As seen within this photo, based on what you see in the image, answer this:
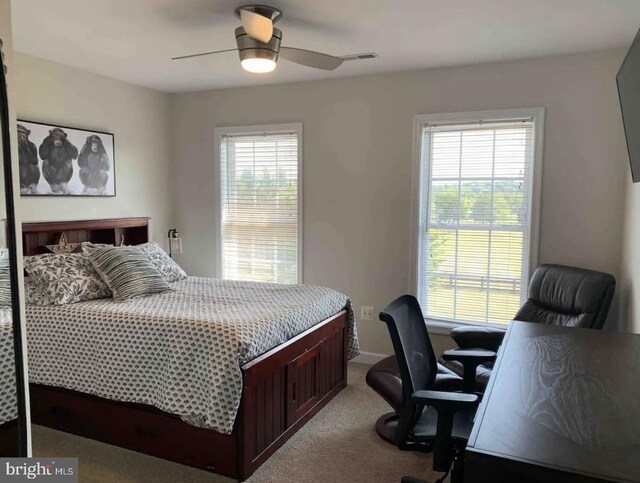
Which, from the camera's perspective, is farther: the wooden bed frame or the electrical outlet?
the electrical outlet

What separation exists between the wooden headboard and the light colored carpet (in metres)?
1.31

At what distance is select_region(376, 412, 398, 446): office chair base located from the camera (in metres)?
2.93

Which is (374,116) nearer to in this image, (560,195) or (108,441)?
(560,195)

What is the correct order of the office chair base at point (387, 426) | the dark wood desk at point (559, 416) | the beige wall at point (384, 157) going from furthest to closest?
the beige wall at point (384, 157)
the office chair base at point (387, 426)
the dark wood desk at point (559, 416)

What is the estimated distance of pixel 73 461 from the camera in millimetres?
2506

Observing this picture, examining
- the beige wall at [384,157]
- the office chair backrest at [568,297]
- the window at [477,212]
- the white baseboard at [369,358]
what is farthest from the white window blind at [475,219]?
the white baseboard at [369,358]

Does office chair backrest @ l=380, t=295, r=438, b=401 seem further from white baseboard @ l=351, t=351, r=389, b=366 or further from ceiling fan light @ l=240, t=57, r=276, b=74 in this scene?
white baseboard @ l=351, t=351, r=389, b=366

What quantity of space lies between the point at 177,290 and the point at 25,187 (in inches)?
51.7

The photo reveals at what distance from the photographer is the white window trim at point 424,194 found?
358 cm

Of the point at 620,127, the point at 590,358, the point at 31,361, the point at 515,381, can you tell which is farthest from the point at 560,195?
the point at 31,361

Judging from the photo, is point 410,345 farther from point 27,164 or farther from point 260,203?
point 27,164

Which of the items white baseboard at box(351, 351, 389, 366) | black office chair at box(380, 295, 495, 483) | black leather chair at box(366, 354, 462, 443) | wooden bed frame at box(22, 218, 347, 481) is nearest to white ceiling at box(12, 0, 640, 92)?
black office chair at box(380, 295, 495, 483)

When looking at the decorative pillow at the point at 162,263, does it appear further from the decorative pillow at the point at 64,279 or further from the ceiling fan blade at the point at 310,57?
the ceiling fan blade at the point at 310,57

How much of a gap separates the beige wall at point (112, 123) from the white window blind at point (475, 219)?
2.56 m
